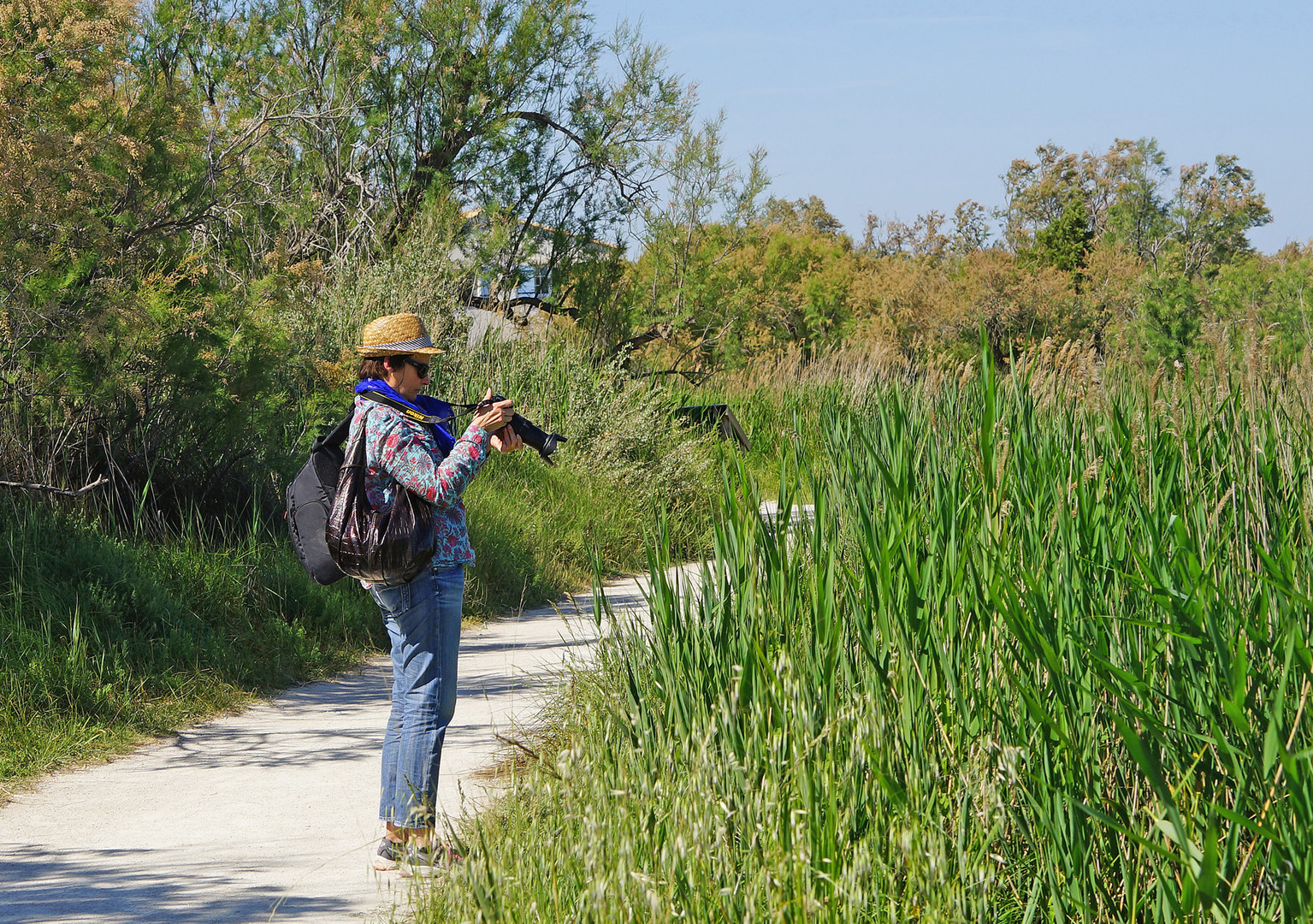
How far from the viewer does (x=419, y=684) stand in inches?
155

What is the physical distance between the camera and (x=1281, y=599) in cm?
269

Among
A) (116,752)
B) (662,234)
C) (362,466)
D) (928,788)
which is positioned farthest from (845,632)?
(662,234)

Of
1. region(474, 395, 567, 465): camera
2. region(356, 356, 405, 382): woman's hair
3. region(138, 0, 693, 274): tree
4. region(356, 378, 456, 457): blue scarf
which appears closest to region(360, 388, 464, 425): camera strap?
region(356, 378, 456, 457): blue scarf

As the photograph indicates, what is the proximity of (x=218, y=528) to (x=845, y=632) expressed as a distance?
4902 mm

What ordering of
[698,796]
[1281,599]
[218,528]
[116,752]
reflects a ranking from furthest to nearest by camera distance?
[218,528]
[116,752]
[698,796]
[1281,599]

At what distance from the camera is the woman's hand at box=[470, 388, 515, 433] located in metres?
3.99

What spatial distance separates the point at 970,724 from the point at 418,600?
5.96 ft

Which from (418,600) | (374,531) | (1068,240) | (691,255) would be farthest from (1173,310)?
(1068,240)

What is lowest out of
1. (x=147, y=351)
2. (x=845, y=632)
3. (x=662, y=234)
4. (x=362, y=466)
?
(x=845, y=632)

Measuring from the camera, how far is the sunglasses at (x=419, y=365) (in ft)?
13.4

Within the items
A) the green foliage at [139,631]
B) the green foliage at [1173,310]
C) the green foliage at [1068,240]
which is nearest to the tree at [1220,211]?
the green foliage at [1068,240]

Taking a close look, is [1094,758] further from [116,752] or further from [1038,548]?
[116,752]

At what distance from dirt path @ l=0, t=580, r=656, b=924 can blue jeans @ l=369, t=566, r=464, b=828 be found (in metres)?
0.19

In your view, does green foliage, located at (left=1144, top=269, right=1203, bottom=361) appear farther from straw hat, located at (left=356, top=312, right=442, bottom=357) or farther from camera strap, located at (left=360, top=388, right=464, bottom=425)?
camera strap, located at (left=360, top=388, right=464, bottom=425)
